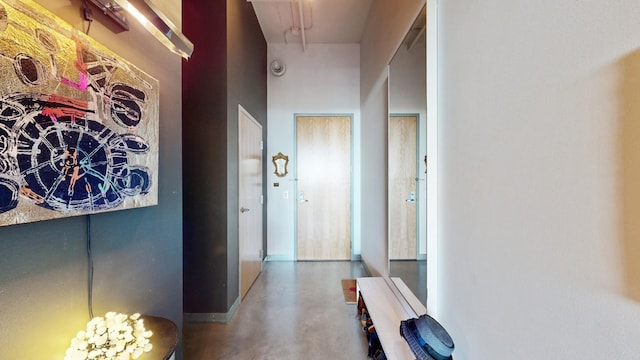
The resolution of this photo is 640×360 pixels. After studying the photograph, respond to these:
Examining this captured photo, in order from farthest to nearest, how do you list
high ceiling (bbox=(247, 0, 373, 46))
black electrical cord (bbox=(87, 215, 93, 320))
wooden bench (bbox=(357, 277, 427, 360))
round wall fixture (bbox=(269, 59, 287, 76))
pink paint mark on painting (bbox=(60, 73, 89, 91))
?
round wall fixture (bbox=(269, 59, 287, 76)) → high ceiling (bbox=(247, 0, 373, 46)) → wooden bench (bbox=(357, 277, 427, 360)) → black electrical cord (bbox=(87, 215, 93, 320)) → pink paint mark on painting (bbox=(60, 73, 89, 91))

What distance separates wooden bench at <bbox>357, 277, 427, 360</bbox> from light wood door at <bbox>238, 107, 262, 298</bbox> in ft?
4.55

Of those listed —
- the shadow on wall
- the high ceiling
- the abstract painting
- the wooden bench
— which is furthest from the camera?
the high ceiling

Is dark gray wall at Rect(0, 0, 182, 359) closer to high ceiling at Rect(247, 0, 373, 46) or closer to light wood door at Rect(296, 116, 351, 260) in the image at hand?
high ceiling at Rect(247, 0, 373, 46)

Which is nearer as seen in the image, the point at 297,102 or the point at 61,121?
the point at 61,121

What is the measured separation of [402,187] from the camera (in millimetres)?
2107

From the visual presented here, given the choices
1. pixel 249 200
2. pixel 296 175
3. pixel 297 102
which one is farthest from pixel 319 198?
pixel 297 102

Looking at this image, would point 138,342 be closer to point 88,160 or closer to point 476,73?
point 88,160

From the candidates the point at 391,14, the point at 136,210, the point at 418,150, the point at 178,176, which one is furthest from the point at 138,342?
the point at 391,14

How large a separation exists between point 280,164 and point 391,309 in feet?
9.70

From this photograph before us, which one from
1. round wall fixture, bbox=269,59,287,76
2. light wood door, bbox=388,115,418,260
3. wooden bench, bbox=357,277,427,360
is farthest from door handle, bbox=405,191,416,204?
round wall fixture, bbox=269,59,287,76

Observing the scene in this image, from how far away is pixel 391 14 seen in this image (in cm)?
237

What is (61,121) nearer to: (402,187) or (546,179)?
(546,179)

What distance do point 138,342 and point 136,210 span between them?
62 cm

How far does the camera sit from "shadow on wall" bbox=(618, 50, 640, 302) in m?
0.51
